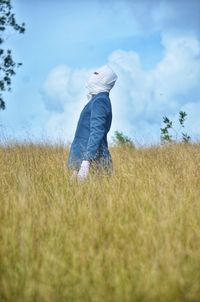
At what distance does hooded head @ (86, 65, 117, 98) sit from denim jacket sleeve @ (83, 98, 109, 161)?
1.00 ft

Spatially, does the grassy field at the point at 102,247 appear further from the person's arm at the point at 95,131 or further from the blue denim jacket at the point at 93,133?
the blue denim jacket at the point at 93,133

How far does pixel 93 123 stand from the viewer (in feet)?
19.4

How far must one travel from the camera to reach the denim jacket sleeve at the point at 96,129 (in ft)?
19.3

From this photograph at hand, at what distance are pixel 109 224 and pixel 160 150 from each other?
7231mm

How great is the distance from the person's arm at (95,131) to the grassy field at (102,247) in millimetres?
267

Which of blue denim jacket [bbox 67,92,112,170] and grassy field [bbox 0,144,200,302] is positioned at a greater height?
blue denim jacket [bbox 67,92,112,170]

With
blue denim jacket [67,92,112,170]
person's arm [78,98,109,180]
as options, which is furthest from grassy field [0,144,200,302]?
blue denim jacket [67,92,112,170]

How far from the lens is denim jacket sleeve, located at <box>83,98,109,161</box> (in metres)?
5.89

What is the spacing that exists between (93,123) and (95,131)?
0.30 feet

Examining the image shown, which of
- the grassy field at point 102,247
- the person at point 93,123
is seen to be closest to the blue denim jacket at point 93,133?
the person at point 93,123

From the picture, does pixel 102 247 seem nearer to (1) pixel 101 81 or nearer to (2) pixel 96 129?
(2) pixel 96 129

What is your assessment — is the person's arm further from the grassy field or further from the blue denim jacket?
the grassy field

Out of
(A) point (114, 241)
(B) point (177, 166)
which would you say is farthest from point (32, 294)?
(B) point (177, 166)

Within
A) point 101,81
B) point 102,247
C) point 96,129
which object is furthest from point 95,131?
point 102,247
